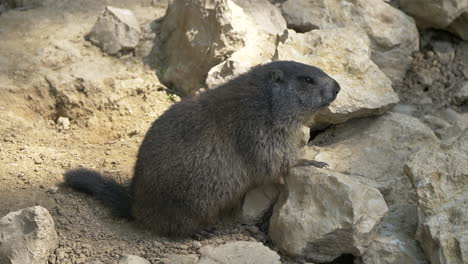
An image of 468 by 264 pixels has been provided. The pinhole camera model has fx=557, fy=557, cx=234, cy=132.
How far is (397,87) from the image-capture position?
21.4 feet

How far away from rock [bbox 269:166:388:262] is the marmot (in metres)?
0.44

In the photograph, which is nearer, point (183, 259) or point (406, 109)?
point (183, 259)

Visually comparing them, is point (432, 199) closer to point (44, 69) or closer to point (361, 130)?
point (361, 130)

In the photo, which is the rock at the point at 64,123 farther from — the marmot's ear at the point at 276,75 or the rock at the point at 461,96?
the rock at the point at 461,96

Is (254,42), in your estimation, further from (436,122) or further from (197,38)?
(436,122)

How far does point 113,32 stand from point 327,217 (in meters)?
3.58

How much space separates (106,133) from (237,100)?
1.97 metres

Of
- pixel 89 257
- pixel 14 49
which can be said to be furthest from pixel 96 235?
pixel 14 49

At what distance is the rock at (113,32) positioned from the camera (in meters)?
6.37

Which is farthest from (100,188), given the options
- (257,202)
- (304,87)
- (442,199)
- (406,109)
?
(406,109)

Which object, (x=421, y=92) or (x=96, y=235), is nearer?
(x=96, y=235)

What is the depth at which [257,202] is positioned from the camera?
4.62 m

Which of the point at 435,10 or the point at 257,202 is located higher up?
the point at 435,10

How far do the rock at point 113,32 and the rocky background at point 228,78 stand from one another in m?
0.02
